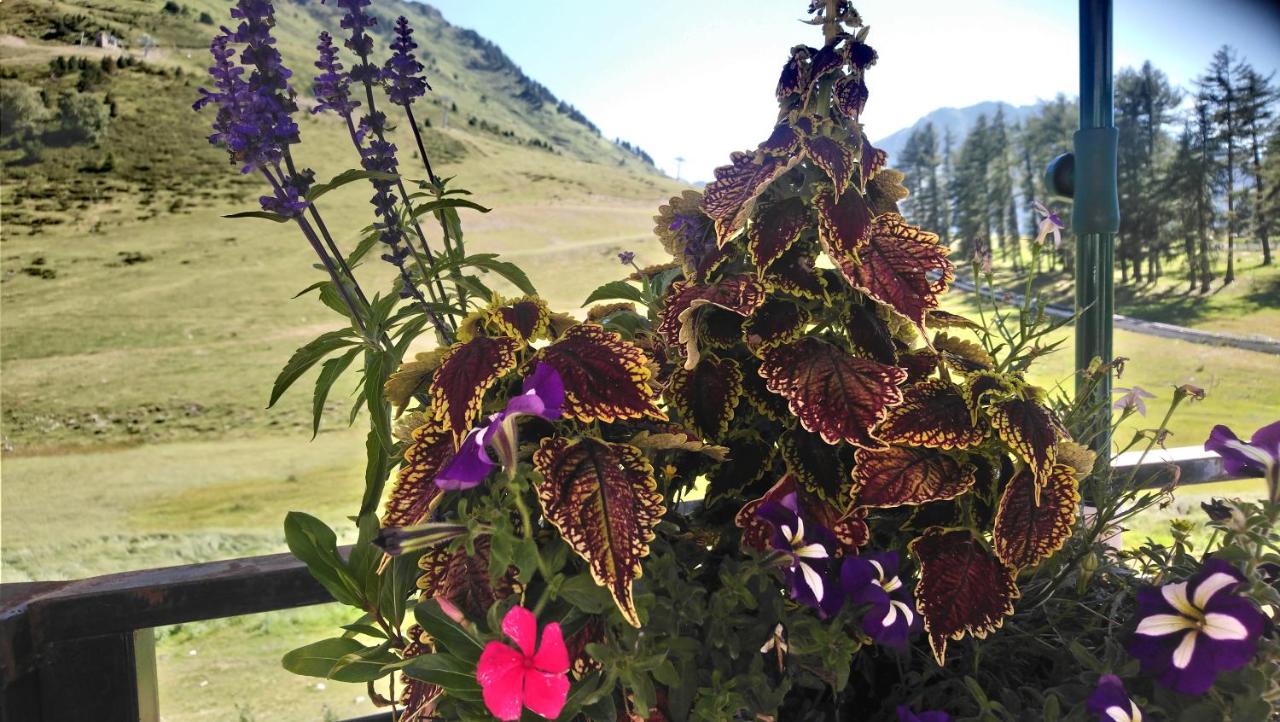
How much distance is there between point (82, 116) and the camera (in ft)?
43.5

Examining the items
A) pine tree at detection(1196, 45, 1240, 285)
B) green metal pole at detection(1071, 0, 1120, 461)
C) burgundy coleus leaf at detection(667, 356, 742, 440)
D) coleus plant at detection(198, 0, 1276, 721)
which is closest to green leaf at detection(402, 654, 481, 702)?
coleus plant at detection(198, 0, 1276, 721)

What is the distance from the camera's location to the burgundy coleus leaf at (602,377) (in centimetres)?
44

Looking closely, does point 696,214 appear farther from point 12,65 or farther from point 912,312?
point 12,65

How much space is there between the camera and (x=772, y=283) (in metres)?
0.52

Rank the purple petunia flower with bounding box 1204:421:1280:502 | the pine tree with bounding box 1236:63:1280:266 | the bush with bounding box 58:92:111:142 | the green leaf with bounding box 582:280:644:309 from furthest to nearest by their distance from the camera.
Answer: the bush with bounding box 58:92:111:142 → the pine tree with bounding box 1236:63:1280:266 → the green leaf with bounding box 582:280:644:309 → the purple petunia flower with bounding box 1204:421:1280:502

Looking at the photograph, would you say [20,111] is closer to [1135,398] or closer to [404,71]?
[404,71]

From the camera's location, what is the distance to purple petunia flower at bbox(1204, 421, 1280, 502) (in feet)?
1.51

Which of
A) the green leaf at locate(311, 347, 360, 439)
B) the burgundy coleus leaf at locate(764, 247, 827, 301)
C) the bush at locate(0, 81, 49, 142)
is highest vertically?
the bush at locate(0, 81, 49, 142)

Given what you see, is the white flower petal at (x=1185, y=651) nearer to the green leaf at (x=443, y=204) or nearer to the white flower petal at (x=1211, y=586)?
the white flower petal at (x=1211, y=586)

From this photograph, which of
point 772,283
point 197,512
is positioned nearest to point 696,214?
point 772,283

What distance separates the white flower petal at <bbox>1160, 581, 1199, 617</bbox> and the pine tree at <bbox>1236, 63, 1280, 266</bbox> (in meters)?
11.6

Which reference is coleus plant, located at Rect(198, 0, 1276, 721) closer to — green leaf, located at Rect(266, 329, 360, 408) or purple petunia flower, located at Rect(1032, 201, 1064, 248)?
green leaf, located at Rect(266, 329, 360, 408)

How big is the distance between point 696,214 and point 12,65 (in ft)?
55.2

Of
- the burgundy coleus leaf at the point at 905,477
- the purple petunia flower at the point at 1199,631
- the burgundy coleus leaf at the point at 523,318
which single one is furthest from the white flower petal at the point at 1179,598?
the burgundy coleus leaf at the point at 523,318
